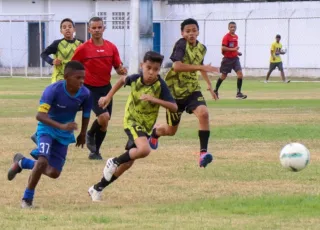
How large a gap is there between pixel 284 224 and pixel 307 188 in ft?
8.15

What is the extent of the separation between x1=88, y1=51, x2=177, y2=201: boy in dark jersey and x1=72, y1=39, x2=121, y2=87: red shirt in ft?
11.2

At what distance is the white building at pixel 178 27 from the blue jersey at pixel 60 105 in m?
35.4

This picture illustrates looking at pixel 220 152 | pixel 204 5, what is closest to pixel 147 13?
pixel 204 5

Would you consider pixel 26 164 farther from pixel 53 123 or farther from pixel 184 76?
pixel 184 76

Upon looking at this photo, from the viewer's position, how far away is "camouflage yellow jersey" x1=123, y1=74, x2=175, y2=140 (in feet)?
34.6

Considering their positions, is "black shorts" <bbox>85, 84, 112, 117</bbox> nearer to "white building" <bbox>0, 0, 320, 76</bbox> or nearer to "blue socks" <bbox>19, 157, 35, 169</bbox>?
"blue socks" <bbox>19, 157, 35, 169</bbox>

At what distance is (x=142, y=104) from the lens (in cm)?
1055

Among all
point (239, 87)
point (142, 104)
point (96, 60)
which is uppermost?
point (96, 60)

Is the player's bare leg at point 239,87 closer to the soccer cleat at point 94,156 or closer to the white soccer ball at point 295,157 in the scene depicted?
the soccer cleat at point 94,156

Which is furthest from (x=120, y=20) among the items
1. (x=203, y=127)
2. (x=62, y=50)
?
(x=203, y=127)

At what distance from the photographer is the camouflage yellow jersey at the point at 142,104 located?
415 inches

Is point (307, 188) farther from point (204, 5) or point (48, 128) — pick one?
point (204, 5)

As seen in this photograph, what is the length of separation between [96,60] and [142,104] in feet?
12.3

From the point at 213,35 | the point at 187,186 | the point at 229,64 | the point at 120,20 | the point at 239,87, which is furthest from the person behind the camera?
the point at 120,20
